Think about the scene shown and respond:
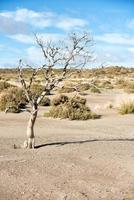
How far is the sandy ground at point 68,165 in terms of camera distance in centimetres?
1173

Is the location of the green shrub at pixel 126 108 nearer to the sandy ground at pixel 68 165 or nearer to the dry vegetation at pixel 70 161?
the dry vegetation at pixel 70 161

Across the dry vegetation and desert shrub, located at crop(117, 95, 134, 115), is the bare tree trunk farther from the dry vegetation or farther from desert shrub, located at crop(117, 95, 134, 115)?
desert shrub, located at crop(117, 95, 134, 115)

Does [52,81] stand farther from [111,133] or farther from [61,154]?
[111,133]

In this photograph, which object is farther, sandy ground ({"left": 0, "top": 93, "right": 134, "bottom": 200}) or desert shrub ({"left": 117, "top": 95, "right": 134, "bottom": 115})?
desert shrub ({"left": 117, "top": 95, "right": 134, "bottom": 115})

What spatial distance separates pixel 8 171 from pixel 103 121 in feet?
Result: 40.8

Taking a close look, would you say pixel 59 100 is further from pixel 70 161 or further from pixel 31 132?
pixel 70 161

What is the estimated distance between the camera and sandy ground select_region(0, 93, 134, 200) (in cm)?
1173

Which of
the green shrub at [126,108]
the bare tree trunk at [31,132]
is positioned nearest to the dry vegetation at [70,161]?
the bare tree trunk at [31,132]

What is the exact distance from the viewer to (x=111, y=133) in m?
20.7

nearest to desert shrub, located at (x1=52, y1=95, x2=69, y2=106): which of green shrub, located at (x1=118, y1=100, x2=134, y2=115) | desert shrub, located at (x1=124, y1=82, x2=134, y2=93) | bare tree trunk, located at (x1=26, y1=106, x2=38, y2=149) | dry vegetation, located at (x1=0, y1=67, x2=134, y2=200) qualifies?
green shrub, located at (x1=118, y1=100, x2=134, y2=115)

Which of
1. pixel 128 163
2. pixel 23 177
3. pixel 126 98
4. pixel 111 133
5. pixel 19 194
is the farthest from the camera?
pixel 126 98

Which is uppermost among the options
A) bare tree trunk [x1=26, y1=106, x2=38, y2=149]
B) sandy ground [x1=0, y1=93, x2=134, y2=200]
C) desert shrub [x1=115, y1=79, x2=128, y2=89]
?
desert shrub [x1=115, y1=79, x2=128, y2=89]

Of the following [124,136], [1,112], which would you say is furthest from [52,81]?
[1,112]

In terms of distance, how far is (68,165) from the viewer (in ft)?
45.8
